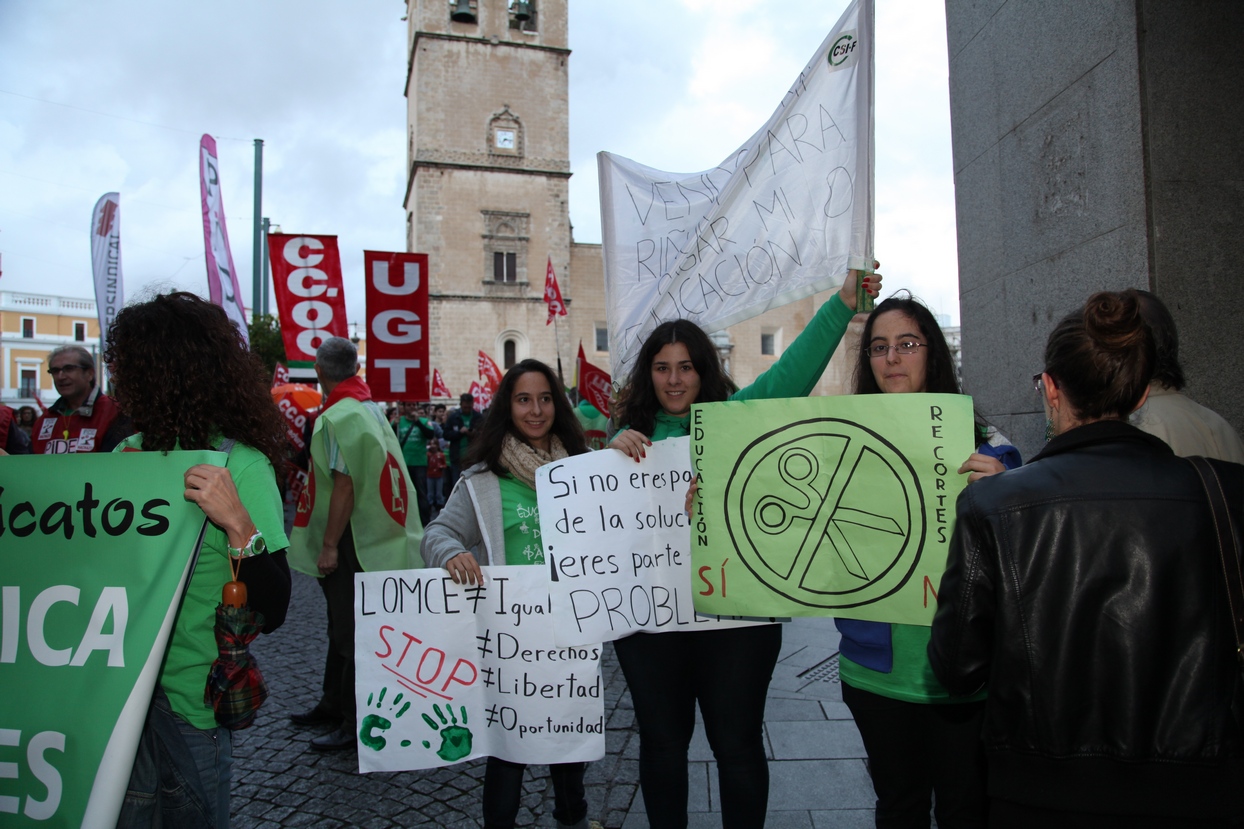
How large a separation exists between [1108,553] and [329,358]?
12.8ft

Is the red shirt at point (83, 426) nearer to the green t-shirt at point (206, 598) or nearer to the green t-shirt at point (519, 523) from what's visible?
the green t-shirt at point (519, 523)

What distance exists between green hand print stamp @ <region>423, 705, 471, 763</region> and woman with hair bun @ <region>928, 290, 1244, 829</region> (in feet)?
5.58

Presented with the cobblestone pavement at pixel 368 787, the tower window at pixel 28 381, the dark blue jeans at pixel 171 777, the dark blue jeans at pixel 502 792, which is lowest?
the cobblestone pavement at pixel 368 787

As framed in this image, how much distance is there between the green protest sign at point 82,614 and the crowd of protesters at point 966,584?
0.09 m

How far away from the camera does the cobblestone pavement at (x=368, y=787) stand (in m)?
3.17

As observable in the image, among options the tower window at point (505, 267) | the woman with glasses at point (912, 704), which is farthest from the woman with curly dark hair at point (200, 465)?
the tower window at point (505, 267)

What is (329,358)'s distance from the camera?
14.4ft

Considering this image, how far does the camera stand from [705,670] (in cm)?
247

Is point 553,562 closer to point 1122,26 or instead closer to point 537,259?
point 1122,26

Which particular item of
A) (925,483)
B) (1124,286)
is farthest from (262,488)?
(1124,286)

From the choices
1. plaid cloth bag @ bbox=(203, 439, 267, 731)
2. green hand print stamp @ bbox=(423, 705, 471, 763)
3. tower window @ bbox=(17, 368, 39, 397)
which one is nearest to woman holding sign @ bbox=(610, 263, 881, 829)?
green hand print stamp @ bbox=(423, 705, 471, 763)

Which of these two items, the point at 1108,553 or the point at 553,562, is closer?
the point at 1108,553

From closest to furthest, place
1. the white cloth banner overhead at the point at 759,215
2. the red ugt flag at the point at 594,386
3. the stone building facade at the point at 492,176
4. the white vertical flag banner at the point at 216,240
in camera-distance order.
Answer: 1. the white cloth banner overhead at the point at 759,215
2. the white vertical flag banner at the point at 216,240
3. the red ugt flag at the point at 594,386
4. the stone building facade at the point at 492,176

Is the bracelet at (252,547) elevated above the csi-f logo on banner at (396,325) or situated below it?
below
